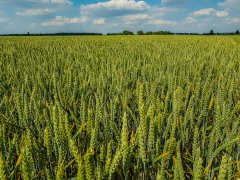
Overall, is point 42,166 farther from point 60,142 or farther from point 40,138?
point 40,138

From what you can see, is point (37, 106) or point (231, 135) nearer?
point (231, 135)

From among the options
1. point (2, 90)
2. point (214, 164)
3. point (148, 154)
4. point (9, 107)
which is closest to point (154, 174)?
point (148, 154)

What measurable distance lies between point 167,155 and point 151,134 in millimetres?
190

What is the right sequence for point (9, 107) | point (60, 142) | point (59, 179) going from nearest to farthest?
point (59, 179)
point (60, 142)
point (9, 107)

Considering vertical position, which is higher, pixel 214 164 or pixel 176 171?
pixel 176 171

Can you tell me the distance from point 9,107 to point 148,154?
0.92 m

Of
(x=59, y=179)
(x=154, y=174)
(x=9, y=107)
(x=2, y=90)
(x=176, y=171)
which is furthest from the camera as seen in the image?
(x=2, y=90)

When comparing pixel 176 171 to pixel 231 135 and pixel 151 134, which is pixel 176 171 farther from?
pixel 231 135

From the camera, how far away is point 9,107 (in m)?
1.55

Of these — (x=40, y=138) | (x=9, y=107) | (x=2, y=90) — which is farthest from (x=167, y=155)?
(x=2, y=90)

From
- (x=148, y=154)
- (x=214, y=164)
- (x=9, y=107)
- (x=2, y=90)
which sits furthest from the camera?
(x=2, y=90)

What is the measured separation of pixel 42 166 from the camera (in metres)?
0.94

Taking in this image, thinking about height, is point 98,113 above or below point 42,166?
above

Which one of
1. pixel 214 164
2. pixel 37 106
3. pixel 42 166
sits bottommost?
pixel 214 164
